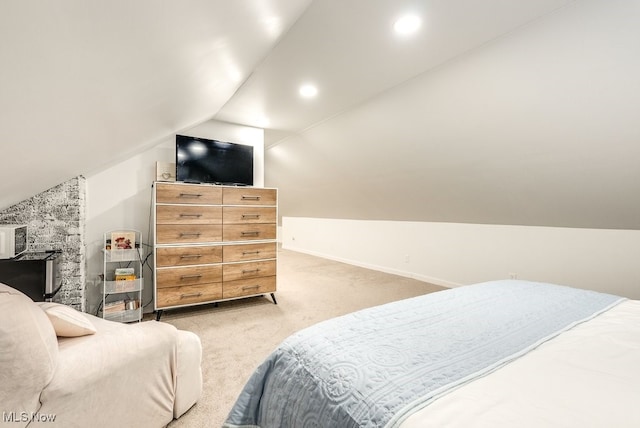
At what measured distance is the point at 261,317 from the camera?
2.98m

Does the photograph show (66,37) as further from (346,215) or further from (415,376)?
(346,215)

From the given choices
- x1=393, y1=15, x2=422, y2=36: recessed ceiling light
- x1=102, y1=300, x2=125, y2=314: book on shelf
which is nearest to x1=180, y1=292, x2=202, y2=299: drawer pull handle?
x1=102, y1=300, x2=125, y2=314: book on shelf

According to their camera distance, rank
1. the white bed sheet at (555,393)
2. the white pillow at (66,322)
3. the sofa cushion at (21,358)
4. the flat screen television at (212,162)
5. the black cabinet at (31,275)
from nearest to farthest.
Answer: the white bed sheet at (555,393), the sofa cushion at (21,358), the white pillow at (66,322), the black cabinet at (31,275), the flat screen television at (212,162)

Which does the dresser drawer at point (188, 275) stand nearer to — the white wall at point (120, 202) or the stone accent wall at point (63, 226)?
the white wall at point (120, 202)

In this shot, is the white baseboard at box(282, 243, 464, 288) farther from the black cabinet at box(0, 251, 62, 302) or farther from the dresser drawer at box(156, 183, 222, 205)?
the black cabinet at box(0, 251, 62, 302)

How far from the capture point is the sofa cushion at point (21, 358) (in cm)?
89

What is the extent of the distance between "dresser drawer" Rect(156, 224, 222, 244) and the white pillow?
142cm

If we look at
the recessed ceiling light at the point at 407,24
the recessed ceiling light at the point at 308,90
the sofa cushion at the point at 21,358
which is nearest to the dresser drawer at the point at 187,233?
the recessed ceiling light at the point at 308,90

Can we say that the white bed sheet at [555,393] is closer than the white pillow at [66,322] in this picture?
Yes

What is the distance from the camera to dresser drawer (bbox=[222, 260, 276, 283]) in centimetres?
305

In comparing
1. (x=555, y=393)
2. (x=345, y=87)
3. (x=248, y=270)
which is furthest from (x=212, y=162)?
(x=555, y=393)

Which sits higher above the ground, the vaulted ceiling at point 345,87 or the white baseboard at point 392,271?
the vaulted ceiling at point 345,87

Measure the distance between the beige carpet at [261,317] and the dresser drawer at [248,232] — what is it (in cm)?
81

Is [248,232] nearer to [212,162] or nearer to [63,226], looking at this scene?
[212,162]
